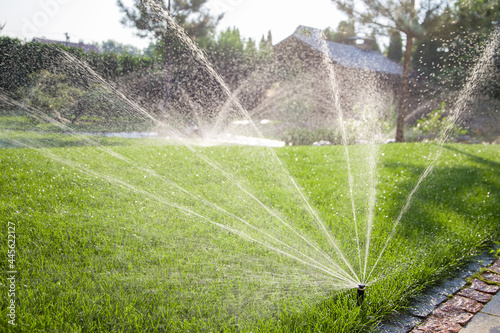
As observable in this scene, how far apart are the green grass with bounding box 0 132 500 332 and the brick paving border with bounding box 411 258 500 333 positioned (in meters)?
0.19

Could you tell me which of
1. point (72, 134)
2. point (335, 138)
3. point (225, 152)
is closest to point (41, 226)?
point (225, 152)

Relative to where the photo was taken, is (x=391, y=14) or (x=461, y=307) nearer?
(x=461, y=307)

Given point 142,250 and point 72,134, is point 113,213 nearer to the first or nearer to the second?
point 142,250

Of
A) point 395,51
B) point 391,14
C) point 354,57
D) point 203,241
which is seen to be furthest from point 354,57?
point 203,241

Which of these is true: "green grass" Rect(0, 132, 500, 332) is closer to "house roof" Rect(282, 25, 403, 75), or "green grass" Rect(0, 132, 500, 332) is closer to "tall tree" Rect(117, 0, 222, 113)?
"tall tree" Rect(117, 0, 222, 113)

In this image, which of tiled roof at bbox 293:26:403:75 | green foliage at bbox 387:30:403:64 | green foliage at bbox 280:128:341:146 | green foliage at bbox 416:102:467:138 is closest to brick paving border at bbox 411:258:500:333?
green foliage at bbox 280:128:341:146

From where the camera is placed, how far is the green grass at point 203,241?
2018 mm

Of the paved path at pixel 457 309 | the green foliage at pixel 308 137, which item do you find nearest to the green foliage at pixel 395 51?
the green foliage at pixel 308 137

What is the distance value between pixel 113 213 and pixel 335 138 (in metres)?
10.2

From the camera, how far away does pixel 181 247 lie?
2.74 m

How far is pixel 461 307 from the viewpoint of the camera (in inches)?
91.9

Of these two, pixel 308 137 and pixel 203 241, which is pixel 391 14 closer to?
pixel 308 137

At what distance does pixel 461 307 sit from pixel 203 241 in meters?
1.87

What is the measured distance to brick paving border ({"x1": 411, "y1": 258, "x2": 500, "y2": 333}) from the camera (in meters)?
2.11
